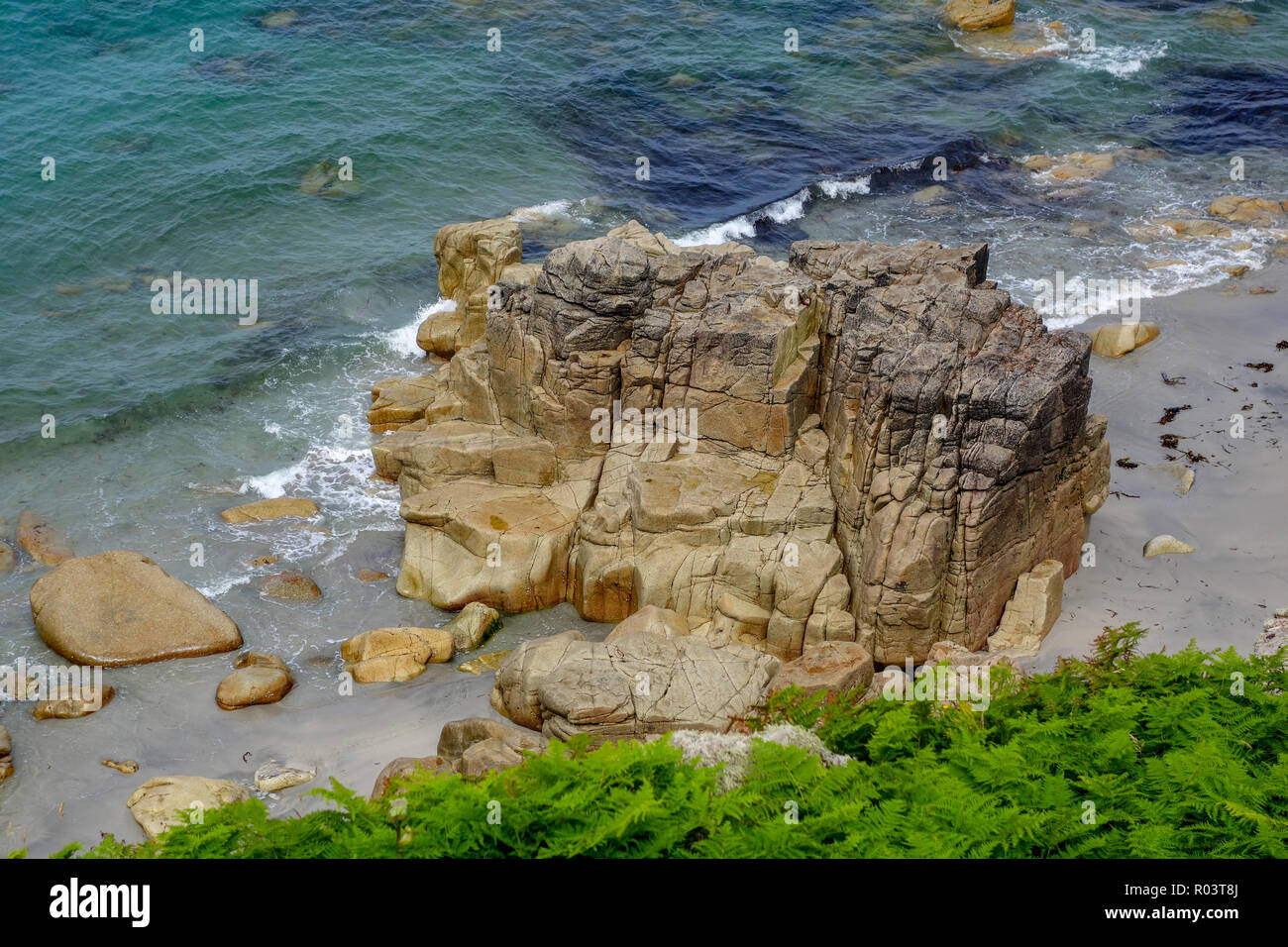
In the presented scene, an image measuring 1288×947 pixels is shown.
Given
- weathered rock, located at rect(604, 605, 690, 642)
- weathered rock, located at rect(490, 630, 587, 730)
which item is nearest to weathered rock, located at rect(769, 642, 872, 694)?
weathered rock, located at rect(604, 605, 690, 642)

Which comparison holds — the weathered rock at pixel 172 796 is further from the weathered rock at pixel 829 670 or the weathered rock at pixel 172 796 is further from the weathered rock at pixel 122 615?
the weathered rock at pixel 829 670

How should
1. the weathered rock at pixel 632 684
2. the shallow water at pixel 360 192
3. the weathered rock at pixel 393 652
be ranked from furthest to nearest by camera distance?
the shallow water at pixel 360 192 → the weathered rock at pixel 393 652 → the weathered rock at pixel 632 684

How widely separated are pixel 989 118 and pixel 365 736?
33273 millimetres

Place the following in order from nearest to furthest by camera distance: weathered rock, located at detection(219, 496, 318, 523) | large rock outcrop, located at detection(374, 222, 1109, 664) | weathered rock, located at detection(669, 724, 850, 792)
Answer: weathered rock, located at detection(669, 724, 850, 792) → large rock outcrop, located at detection(374, 222, 1109, 664) → weathered rock, located at detection(219, 496, 318, 523)

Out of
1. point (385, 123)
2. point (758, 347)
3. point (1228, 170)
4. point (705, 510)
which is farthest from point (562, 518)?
point (1228, 170)

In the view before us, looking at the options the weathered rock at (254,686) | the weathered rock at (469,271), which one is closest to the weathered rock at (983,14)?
the weathered rock at (469,271)

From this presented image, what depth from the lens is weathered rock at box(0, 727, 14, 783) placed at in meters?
19.2

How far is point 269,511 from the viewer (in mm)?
25891

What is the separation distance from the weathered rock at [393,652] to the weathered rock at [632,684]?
202 cm

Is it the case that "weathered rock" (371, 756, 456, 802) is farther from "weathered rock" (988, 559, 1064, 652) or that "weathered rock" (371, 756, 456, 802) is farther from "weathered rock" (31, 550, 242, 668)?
"weathered rock" (988, 559, 1064, 652)

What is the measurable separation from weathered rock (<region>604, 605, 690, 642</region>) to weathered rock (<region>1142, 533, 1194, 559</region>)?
8.43m

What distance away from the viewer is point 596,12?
51062 millimetres

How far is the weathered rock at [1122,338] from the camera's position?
2830 centimetres

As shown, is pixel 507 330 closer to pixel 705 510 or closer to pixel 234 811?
pixel 705 510
